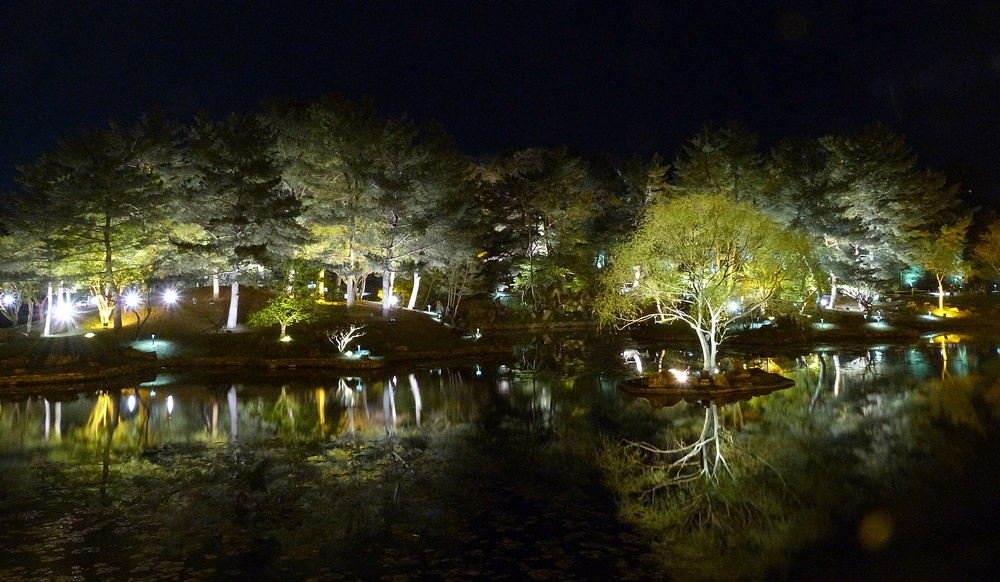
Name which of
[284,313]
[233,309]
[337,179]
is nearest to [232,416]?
[284,313]

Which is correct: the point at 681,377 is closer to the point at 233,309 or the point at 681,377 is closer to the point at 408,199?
the point at 408,199

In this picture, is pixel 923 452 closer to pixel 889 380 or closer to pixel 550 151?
pixel 889 380

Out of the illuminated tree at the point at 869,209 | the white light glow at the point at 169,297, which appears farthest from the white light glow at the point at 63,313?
the illuminated tree at the point at 869,209

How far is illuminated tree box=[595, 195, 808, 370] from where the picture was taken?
22000 millimetres

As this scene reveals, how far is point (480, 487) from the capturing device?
11508 mm

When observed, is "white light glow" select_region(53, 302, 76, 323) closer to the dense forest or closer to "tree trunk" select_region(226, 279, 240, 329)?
the dense forest

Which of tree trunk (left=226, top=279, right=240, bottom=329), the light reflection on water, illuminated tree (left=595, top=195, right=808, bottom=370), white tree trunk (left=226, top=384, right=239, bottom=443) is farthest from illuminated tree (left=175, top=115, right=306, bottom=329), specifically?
illuminated tree (left=595, top=195, right=808, bottom=370)

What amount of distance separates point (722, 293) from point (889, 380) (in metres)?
6.93

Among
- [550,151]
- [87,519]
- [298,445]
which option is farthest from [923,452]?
[550,151]

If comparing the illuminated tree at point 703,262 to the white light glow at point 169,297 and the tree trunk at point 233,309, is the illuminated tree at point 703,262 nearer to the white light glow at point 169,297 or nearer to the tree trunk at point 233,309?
the tree trunk at point 233,309

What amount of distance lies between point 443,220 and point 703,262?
19.9 metres

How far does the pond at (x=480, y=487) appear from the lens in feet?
27.2

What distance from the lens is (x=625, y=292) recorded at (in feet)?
76.8

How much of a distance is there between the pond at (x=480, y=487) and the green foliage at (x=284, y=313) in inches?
390
